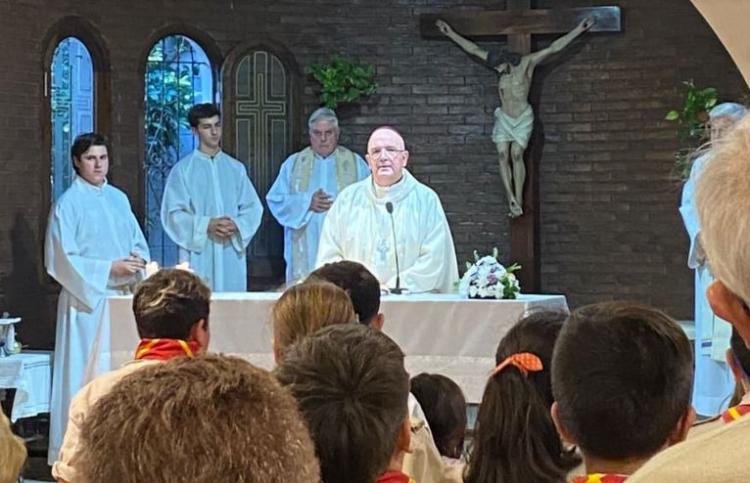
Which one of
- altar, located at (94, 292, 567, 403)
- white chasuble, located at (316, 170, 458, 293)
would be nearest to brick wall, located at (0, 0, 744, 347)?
white chasuble, located at (316, 170, 458, 293)

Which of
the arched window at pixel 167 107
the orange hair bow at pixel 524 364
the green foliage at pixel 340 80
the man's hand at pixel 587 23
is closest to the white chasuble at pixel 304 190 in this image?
the green foliage at pixel 340 80

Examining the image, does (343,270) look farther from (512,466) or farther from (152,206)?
(152,206)

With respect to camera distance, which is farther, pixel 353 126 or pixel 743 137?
pixel 353 126

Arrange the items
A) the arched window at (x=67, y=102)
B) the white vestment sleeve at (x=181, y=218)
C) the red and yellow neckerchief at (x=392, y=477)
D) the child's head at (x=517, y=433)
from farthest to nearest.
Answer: the arched window at (x=67, y=102) → the white vestment sleeve at (x=181, y=218) → the child's head at (x=517, y=433) → the red and yellow neckerchief at (x=392, y=477)

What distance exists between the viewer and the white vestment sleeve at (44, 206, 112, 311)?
851 centimetres

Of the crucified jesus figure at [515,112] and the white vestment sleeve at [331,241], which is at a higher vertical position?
the crucified jesus figure at [515,112]

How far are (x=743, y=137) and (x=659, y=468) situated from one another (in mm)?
410

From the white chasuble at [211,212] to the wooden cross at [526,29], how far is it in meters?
2.34

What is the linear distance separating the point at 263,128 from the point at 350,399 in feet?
29.7

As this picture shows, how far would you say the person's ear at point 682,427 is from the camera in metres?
2.09

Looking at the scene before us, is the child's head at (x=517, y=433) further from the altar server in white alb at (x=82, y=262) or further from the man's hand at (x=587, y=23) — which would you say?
the man's hand at (x=587, y=23)

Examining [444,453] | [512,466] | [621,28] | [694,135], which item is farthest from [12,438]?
[621,28]

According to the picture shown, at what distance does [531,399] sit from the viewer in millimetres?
2732

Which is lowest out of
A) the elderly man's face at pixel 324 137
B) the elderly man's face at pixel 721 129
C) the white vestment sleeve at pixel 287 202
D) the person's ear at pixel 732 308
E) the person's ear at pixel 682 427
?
the person's ear at pixel 682 427
